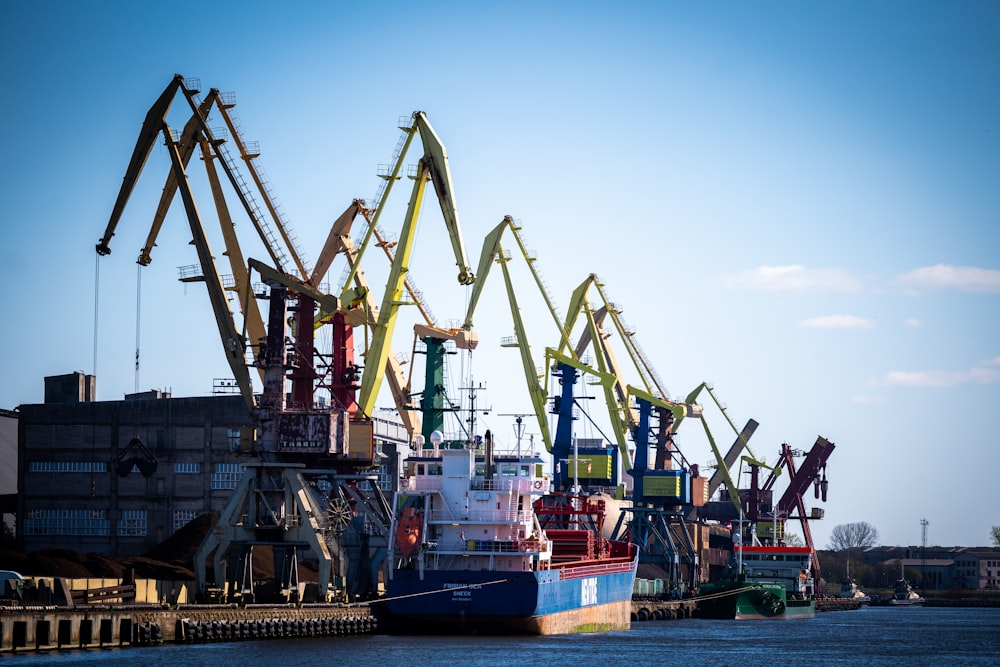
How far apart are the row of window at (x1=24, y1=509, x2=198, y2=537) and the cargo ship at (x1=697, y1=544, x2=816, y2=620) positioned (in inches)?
1590

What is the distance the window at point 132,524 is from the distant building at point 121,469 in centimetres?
6

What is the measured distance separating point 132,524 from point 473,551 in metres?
35.4

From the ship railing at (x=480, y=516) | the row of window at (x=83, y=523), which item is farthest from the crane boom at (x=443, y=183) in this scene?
the row of window at (x=83, y=523)

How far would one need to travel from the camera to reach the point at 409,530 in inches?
2576

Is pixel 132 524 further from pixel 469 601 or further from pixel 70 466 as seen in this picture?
pixel 469 601

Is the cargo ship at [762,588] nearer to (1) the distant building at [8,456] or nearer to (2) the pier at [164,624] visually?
(2) the pier at [164,624]

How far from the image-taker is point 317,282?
84562mm

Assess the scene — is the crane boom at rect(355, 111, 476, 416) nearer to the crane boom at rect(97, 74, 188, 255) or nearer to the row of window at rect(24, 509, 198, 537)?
the crane boom at rect(97, 74, 188, 255)

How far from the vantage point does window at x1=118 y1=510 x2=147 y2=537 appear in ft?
303

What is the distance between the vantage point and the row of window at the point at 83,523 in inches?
3639

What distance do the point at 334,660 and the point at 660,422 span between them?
209 feet

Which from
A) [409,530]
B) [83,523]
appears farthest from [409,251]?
[83,523]

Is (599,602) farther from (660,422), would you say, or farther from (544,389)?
(660,422)

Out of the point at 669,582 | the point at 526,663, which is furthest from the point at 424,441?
the point at 669,582
